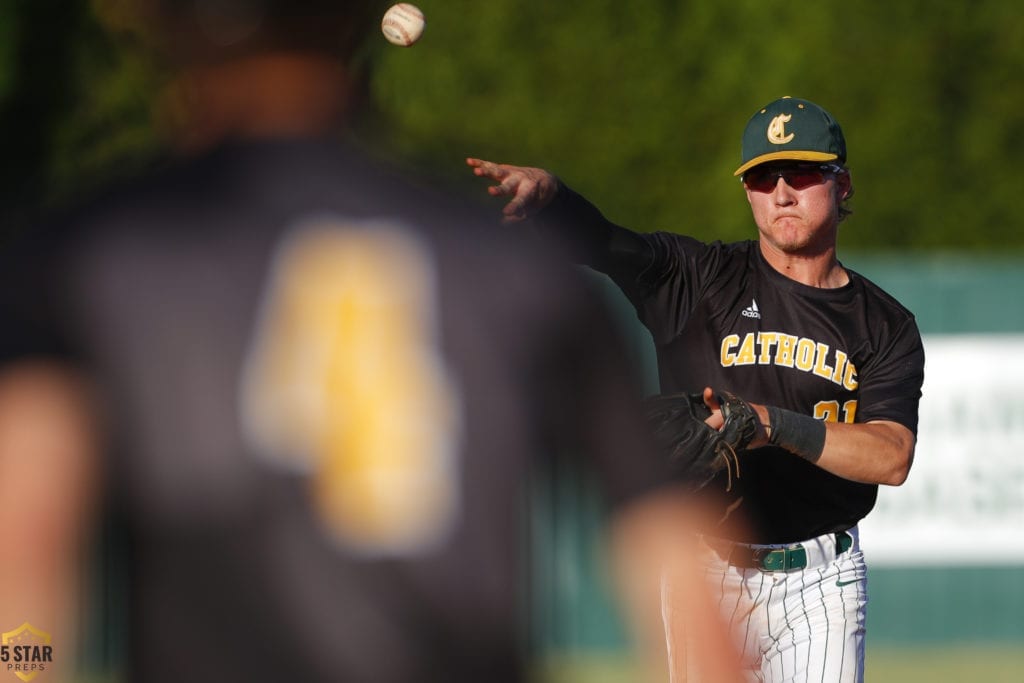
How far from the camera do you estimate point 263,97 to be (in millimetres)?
2176

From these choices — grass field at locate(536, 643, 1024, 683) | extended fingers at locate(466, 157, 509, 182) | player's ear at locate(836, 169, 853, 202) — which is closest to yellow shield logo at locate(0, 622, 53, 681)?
extended fingers at locate(466, 157, 509, 182)

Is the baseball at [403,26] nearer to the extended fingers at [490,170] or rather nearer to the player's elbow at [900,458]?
the extended fingers at [490,170]

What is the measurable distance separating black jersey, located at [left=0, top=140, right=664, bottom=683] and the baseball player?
2885mm

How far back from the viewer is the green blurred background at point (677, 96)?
1586 centimetres

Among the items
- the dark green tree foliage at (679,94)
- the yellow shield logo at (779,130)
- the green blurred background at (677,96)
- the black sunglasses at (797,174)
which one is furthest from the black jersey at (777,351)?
the dark green tree foliage at (679,94)

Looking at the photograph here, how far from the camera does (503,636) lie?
218 cm

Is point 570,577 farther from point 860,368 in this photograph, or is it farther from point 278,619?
point 278,619

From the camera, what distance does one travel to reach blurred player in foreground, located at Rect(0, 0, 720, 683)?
2061mm

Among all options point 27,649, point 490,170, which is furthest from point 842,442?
point 27,649

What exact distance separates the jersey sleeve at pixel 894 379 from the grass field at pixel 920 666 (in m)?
5.52

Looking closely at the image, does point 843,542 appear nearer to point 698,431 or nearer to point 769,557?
point 769,557

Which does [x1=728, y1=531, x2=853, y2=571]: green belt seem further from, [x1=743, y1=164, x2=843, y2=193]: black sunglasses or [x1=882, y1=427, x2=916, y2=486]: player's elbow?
[x1=743, y1=164, x2=843, y2=193]: black sunglasses

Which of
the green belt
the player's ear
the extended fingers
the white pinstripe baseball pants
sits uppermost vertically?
the player's ear

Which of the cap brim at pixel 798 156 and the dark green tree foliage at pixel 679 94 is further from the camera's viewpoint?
the dark green tree foliage at pixel 679 94
